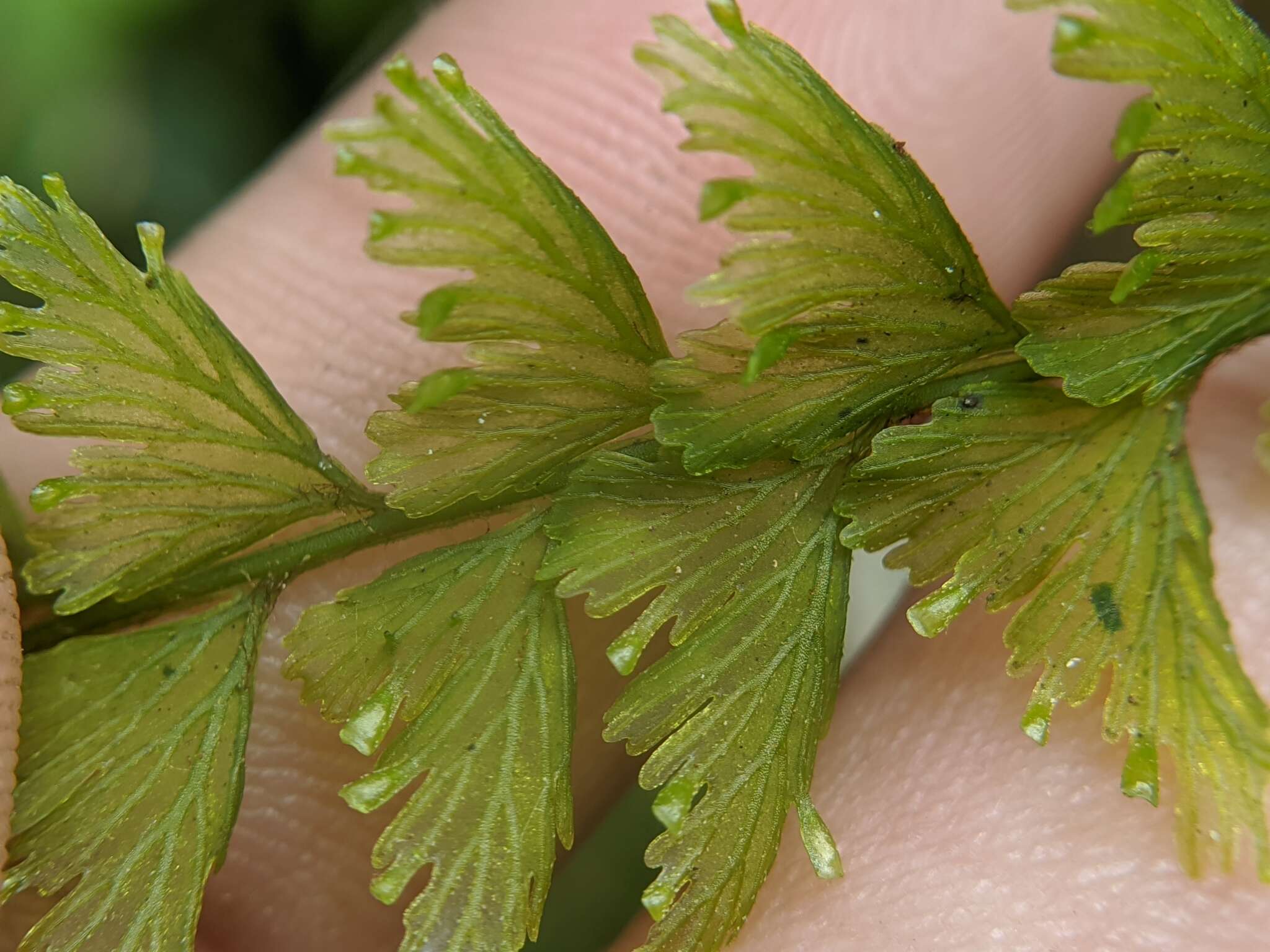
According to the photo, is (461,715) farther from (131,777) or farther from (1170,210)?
(1170,210)

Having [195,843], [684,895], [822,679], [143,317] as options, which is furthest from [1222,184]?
[195,843]

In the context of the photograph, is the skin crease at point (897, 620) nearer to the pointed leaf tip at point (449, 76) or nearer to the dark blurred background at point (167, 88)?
the dark blurred background at point (167, 88)

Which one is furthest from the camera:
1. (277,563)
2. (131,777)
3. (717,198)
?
(277,563)

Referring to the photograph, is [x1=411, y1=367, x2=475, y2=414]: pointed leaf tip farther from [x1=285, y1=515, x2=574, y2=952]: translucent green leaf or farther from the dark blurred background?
the dark blurred background

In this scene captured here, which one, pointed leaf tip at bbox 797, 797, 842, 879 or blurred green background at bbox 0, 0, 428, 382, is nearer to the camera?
pointed leaf tip at bbox 797, 797, 842, 879

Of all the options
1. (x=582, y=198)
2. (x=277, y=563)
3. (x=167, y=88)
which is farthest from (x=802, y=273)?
(x=167, y=88)

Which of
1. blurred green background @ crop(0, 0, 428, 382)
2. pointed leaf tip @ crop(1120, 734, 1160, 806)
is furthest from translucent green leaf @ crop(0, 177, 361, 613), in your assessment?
blurred green background @ crop(0, 0, 428, 382)
